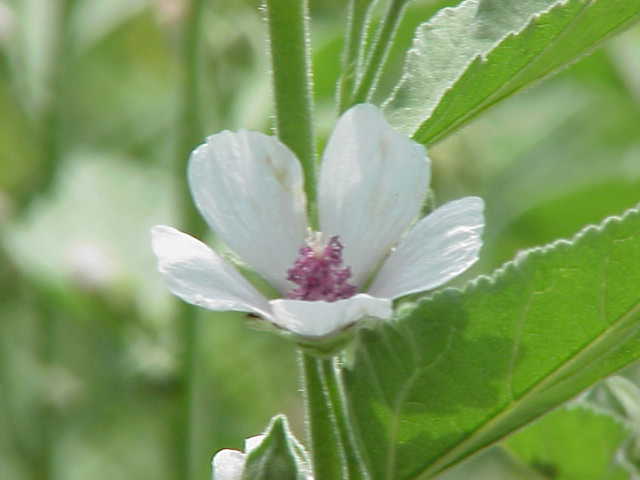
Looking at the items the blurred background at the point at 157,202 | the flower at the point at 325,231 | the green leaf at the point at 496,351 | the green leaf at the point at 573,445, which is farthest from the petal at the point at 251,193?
the blurred background at the point at 157,202

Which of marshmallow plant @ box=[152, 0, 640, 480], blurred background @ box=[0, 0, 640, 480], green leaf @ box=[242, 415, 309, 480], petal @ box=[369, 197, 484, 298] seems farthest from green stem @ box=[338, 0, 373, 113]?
blurred background @ box=[0, 0, 640, 480]

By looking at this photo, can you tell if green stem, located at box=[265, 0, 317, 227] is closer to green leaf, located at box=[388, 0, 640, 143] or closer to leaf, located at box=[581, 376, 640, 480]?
green leaf, located at box=[388, 0, 640, 143]

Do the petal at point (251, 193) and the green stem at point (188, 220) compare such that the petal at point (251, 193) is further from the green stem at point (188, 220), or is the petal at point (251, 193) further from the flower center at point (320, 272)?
the green stem at point (188, 220)

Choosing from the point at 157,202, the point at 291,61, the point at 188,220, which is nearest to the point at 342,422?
the point at 291,61

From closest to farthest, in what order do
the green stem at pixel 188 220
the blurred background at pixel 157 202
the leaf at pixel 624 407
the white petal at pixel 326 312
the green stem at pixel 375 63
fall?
the white petal at pixel 326 312, the green stem at pixel 375 63, the leaf at pixel 624 407, the green stem at pixel 188 220, the blurred background at pixel 157 202

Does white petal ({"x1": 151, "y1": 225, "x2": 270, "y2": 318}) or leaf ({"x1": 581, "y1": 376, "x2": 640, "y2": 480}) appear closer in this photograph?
white petal ({"x1": 151, "y1": 225, "x2": 270, "y2": 318})

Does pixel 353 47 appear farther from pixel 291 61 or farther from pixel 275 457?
pixel 275 457

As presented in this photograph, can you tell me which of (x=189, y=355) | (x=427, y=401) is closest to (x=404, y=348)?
(x=427, y=401)
